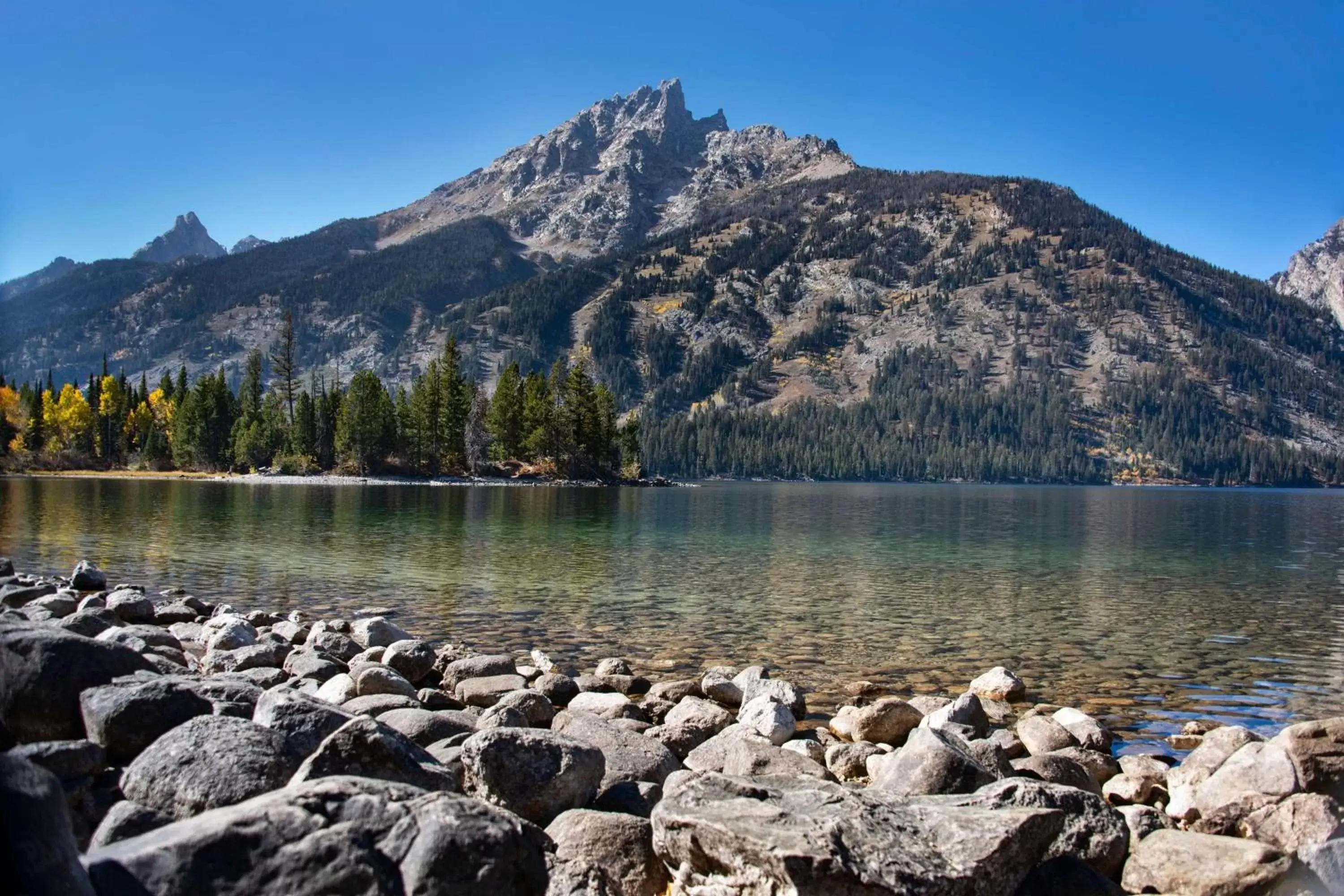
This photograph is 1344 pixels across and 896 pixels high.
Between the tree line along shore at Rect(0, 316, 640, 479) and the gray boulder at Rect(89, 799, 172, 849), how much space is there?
117660 mm

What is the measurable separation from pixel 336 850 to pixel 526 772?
3.09m

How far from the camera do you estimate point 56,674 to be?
7.87 metres

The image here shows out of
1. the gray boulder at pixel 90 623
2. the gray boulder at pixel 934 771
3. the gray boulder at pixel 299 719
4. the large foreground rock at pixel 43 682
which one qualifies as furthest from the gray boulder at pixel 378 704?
the gray boulder at pixel 934 771

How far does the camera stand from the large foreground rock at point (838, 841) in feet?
20.2

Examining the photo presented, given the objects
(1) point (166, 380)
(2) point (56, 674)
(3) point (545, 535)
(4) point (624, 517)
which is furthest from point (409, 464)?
(2) point (56, 674)

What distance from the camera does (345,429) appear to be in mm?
118375

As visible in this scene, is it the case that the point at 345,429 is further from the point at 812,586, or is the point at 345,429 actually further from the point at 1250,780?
the point at 1250,780

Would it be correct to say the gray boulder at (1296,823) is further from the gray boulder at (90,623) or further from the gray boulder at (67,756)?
the gray boulder at (90,623)

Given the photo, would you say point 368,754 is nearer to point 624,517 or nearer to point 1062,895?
point 1062,895

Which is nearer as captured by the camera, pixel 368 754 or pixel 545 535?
pixel 368 754

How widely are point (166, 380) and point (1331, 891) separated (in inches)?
6953

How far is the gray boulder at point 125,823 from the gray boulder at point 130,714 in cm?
139

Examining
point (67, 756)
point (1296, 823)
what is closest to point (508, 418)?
point (67, 756)

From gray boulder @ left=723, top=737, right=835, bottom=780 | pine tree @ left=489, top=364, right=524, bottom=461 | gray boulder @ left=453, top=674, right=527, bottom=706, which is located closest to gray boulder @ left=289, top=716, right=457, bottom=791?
gray boulder @ left=723, top=737, right=835, bottom=780
